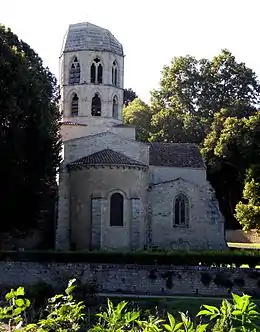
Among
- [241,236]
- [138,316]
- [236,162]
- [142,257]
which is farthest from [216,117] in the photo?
[138,316]

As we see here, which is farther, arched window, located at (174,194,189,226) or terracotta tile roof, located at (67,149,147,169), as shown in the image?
arched window, located at (174,194,189,226)

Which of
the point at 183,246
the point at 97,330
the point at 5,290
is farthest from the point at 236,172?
the point at 97,330

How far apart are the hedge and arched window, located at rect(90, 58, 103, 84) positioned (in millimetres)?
14109

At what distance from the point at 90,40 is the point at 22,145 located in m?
13.0

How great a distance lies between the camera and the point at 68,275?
28625mm

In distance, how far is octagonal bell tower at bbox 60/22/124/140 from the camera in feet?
133

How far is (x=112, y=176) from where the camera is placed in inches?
1403

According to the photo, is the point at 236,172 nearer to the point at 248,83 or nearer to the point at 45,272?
the point at 248,83

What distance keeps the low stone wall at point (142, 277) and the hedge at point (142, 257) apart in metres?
0.86

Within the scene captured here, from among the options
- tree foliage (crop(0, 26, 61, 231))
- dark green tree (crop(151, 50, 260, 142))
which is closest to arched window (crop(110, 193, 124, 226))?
tree foliage (crop(0, 26, 61, 231))

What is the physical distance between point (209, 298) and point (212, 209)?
1309 cm

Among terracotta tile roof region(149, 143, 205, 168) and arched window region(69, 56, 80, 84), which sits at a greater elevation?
arched window region(69, 56, 80, 84)

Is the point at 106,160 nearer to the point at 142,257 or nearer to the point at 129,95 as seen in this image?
the point at 142,257

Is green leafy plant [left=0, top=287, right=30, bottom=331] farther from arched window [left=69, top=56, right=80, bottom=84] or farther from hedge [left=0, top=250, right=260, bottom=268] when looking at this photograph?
arched window [left=69, top=56, right=80, bottom=84]
